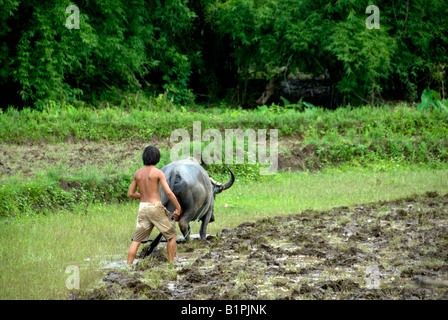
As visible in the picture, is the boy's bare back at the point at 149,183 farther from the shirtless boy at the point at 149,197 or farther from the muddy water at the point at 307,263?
the muddy water at the point at 307,263

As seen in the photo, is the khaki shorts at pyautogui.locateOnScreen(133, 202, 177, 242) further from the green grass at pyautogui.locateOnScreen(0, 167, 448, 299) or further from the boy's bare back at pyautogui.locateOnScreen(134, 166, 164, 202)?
the green grass at pyautogui.locateOnScreen(0, 167, 448, 299)

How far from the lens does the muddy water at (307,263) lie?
5137mm

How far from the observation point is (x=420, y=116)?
53.3 ft

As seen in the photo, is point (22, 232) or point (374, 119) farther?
point (374, 119)

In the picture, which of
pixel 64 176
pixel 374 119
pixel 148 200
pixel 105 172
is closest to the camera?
pixel 148 200

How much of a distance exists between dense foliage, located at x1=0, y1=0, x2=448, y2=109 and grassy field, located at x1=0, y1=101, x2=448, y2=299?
1.95 m

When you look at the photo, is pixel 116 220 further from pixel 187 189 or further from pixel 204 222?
pixel 187 189

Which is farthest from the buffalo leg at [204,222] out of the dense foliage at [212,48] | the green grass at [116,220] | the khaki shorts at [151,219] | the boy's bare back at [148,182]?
the dense foliage at [212,48]

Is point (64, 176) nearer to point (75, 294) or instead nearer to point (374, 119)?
point (75, 294)

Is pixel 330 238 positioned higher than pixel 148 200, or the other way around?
pixel 148 200

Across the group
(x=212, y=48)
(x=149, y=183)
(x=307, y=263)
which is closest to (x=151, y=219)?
(x=149, y=183)

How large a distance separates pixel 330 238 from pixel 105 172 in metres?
4.69
